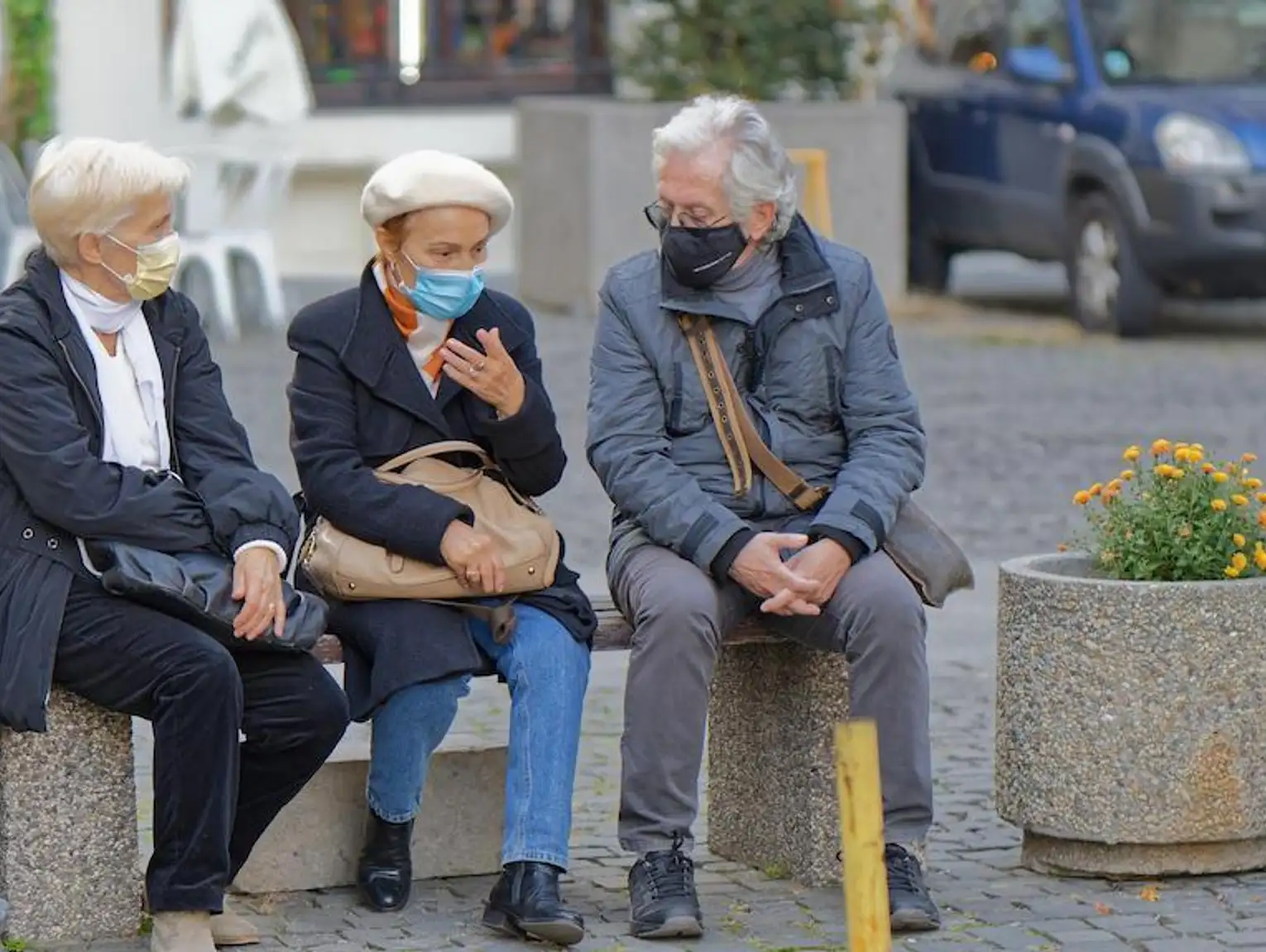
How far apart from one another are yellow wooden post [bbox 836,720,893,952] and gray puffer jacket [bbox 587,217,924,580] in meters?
1.91

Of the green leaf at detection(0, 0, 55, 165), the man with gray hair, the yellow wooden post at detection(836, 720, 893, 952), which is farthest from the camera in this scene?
the green leaf at detection(0, 0, 55, 165)

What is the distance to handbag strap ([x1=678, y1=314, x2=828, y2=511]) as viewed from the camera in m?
5.41

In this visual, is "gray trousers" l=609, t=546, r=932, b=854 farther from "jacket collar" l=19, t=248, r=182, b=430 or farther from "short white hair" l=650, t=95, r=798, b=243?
"jacket collar" l=19, t=248, r=182, b=430

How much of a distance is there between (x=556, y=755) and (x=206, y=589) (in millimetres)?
693

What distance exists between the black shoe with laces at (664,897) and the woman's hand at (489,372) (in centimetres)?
83

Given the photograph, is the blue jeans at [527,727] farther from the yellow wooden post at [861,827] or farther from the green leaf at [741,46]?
the green leaf at [741,46]

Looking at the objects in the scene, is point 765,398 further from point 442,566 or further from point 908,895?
point 908,895

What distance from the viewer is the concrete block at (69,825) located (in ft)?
16.3

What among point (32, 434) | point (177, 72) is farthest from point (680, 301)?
point (177, 72)

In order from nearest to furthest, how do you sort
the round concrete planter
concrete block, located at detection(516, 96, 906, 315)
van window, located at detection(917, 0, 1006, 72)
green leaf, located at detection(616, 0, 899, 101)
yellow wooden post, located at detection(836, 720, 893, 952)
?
yellow wooden post, located at detection(836, 720, 893, 952), the round concrete planter, concrete block, located at detection(516, 96, 906, 315), green leaf, located at detection(616, 0, 899, 101), van window, located at detection(917, 0, 1006, 72)

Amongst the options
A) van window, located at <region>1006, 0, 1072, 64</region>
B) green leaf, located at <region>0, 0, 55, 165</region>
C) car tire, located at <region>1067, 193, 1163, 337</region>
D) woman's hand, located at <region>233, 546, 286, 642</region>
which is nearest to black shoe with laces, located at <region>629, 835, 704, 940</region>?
woman's hand, located at <region>233, 546, 286, 642</region>

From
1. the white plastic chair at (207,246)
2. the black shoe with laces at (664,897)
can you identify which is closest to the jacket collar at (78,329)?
the black shoe with laces at (664,897)

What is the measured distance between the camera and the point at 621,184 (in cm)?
1452

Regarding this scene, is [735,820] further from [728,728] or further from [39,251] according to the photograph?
→ [39,251]
